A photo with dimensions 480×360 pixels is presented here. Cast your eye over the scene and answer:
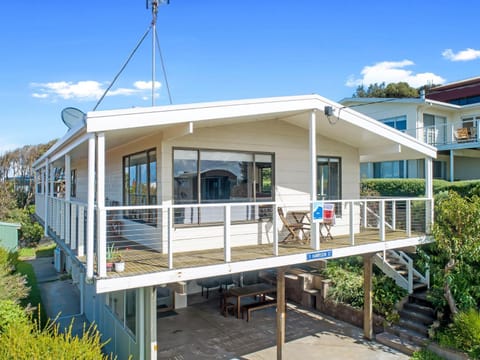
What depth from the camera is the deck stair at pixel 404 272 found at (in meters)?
11.7

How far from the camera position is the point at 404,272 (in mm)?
12445

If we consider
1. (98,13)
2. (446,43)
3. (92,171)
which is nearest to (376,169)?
(446,43)

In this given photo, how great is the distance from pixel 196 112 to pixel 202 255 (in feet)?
9.37

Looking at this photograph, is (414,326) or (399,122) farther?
(399,122)

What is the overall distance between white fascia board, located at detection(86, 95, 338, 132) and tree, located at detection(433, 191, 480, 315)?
427cm

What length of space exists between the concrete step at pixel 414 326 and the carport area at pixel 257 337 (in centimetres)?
102

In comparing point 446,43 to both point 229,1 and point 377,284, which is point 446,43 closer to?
point 229,1

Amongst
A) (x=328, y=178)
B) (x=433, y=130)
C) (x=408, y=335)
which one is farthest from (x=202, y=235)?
(x=433, y=130)

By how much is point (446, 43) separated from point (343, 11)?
24.5ft

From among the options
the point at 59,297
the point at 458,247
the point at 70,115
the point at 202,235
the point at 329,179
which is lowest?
the point at 59,297

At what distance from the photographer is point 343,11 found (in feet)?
41.2

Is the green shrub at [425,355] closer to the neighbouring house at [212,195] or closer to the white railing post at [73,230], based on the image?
the neighbouring house at [212,195]

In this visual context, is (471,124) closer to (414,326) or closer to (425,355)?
(414,326)

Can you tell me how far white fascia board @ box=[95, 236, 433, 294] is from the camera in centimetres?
582
